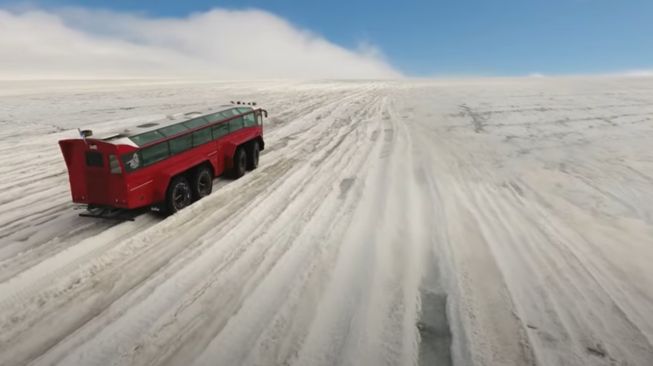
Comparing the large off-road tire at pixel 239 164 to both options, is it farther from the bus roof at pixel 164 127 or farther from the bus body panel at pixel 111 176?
the bus body panel at pixel 111 176

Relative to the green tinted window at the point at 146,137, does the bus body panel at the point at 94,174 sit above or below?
below

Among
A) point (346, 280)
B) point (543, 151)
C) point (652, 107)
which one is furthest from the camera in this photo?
point (652, 107)

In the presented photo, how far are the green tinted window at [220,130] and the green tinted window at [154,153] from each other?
6.68 ft

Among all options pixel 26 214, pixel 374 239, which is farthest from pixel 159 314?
pixel 26 214

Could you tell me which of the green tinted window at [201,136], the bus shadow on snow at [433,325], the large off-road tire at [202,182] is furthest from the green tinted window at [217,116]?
the bus shadow on snow at [433,325]

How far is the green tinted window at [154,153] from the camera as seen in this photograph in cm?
853

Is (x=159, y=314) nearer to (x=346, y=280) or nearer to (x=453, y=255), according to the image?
(x=346, y=280)

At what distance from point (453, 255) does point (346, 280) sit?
2066 millimetres

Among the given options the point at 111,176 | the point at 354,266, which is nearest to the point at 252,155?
the point at 111,176

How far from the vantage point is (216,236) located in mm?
8094

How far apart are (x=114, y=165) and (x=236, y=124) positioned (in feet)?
14.4

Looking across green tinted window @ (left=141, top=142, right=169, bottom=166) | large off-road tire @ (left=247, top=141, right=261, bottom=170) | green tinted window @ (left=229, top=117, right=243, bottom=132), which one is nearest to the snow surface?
large off-road tire @ (left=247, top=141, right=261, bottom=170)

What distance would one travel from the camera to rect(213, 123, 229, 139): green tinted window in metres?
11.0

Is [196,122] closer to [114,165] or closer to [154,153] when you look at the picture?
[154,153]
